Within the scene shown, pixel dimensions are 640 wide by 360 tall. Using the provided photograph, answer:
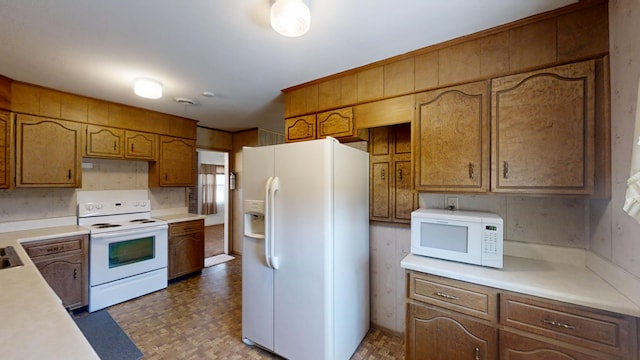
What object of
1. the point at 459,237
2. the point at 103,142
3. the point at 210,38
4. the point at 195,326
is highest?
the point at 210,38

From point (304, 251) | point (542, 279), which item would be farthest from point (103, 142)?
point (542, 279)

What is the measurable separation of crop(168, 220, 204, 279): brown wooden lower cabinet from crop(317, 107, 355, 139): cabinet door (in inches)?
102

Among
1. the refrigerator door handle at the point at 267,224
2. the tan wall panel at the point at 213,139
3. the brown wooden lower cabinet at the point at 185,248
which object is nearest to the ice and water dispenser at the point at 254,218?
the refrigerator door handle at the point at 267,224

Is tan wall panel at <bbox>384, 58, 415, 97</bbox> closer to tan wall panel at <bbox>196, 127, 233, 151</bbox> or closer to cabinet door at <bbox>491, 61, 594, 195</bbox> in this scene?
cabinet door at <bbox>491, 61, 594, 195</bbox>

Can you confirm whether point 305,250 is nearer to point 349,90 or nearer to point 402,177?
point 402,177

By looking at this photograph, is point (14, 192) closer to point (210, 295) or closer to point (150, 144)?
point (150, 144)

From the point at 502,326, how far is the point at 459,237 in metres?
0.52

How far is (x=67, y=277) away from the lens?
2635 millimetres

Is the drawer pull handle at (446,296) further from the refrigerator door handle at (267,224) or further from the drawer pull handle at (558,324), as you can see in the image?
the refrigerator door handle at (267,224)

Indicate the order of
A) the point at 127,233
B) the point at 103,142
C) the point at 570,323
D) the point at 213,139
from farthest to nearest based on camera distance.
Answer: the point at 213,139 < the point at 103,142 < the point at 127,233 < the point at 570,323

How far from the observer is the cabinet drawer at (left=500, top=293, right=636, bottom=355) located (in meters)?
1.16

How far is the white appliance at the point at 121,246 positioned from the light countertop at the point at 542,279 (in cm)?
313

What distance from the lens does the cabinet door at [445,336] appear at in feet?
4.83

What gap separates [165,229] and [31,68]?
2059 mm
